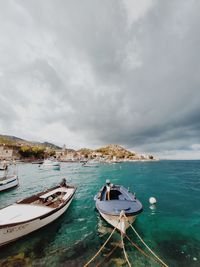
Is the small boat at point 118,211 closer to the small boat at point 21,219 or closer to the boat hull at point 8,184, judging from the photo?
the small boat at point 21,219

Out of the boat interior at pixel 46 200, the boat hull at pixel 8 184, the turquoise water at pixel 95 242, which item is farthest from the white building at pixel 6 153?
the turquoise water at pixel 95 242

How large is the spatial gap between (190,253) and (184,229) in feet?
13.8

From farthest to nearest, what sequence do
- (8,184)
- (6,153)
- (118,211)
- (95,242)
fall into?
(6,153) < (8,184) < (118,211) < (95,242)

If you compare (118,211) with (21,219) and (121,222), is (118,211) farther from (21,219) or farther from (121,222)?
(21,219)

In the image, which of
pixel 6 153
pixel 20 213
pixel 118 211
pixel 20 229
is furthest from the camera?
pixel 6 153

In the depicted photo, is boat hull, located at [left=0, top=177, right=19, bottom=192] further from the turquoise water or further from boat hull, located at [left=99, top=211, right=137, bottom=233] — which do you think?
boat hull, located at [left=99, top=211, right=137, bottom=233]

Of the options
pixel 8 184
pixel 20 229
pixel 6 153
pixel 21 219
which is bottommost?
pixel 20 229

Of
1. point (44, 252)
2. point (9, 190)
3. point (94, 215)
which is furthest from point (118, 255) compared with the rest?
point (9, 190)

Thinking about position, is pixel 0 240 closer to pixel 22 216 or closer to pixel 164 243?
pixel 22 216

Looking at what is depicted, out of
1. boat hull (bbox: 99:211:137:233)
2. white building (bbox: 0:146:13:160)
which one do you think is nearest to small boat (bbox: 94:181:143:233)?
boat hull (bbox: 99:211:137:233)

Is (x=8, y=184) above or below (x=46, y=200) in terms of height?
above

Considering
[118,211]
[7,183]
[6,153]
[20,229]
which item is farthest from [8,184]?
[6,153]

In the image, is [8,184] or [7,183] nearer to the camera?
[7,183]

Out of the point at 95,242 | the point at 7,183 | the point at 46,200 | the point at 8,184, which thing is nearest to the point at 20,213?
the point at 46,200
